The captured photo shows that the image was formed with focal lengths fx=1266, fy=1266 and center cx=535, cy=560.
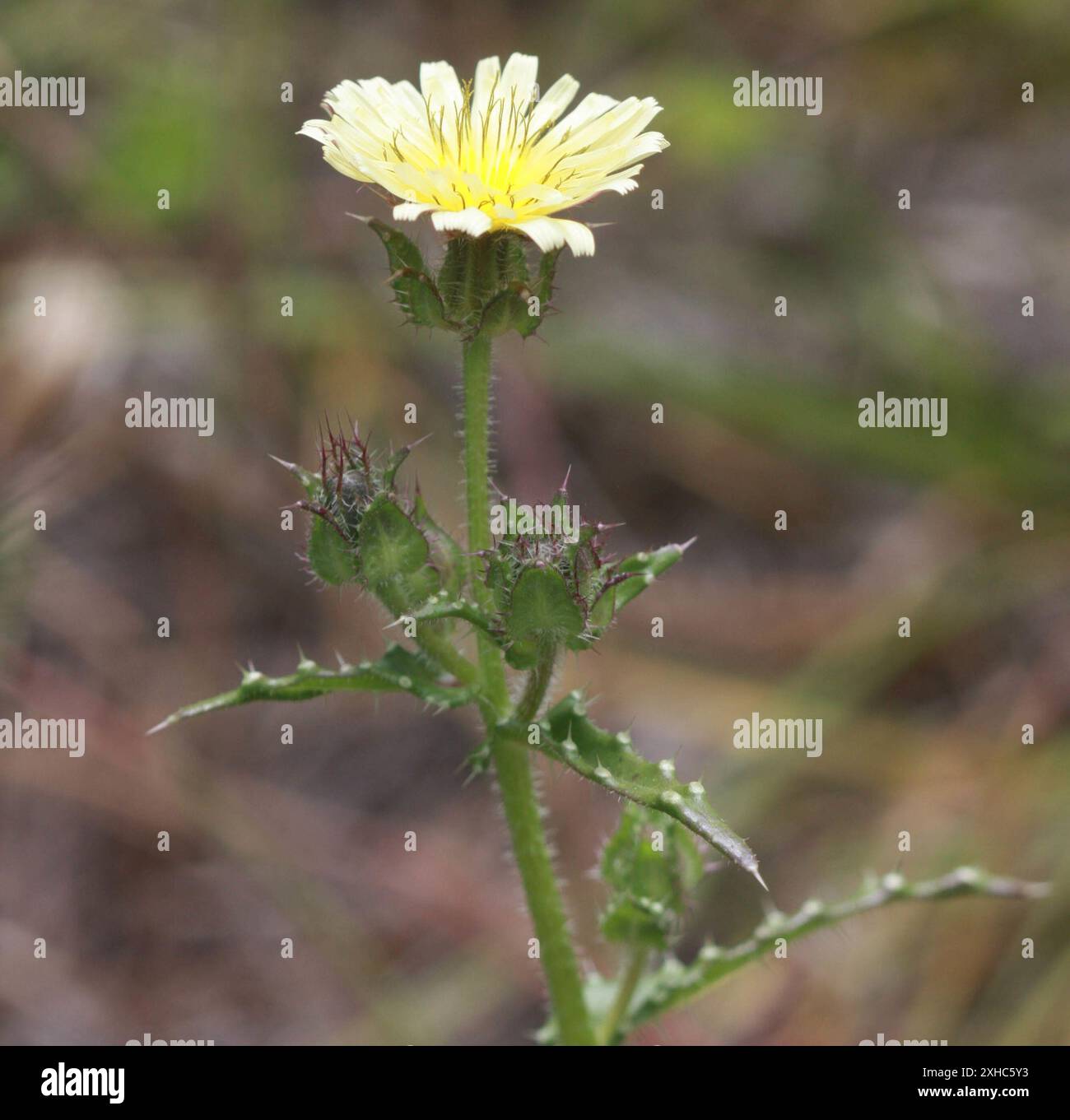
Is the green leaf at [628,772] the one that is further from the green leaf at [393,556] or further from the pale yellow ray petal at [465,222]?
the pale yellow ray petal at [465,222]

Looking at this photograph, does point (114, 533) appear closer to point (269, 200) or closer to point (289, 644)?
point (289, 644)

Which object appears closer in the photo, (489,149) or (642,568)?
(642,568)

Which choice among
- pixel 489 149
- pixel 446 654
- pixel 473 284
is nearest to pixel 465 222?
pixel 473 284

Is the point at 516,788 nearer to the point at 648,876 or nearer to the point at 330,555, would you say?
the point at 648,876

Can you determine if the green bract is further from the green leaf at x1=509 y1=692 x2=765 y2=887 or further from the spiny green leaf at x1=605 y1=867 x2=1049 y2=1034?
the spiny green leaf at x1=605 y1=867 x2=1049 y2=1034

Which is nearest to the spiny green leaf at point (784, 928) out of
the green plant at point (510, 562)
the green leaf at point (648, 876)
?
the green plant at point (510, 562)

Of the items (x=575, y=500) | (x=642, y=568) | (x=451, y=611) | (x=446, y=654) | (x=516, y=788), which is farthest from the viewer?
(x=575, y=500)
